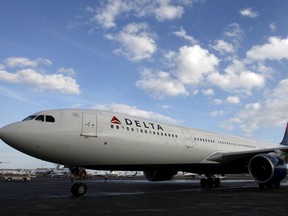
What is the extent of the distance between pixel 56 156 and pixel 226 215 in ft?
23.8

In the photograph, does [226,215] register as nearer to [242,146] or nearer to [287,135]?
[242,146]

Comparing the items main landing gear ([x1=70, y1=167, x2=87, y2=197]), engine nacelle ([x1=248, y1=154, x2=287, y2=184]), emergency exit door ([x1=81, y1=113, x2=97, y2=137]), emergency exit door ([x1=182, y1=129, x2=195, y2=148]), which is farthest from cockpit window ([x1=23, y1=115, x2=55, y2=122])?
engine nacelle ([x1=248, y1=154, x2=287, y2=184])

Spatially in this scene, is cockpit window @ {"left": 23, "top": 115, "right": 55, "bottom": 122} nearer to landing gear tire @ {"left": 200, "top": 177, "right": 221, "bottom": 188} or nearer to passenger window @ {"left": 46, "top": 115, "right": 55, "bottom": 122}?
passenger window @ {"left": 46, "top": 115, "right": 55, "bottom": 122}

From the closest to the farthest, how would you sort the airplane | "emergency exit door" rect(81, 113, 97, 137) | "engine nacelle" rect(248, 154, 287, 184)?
1. the airplane
2. "emergency exit door" rect(81, 113, 97, 137)
3. "engine nacelle" rect(248, 154, 287, 184)

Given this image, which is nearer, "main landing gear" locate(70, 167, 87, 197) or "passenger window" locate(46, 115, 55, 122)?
"passenger window" locate(46, 115, 55, 122)

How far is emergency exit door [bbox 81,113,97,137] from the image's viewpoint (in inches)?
531

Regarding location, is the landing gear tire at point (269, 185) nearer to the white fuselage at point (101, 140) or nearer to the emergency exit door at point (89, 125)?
the white fuselage at point (101, 140)

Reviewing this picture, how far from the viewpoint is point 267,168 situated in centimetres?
1773

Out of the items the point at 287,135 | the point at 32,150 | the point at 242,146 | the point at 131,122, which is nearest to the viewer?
the point at 32,150

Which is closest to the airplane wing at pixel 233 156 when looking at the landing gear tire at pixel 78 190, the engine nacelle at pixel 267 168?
the engine nacelle at pixel 267 168

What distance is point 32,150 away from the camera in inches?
483

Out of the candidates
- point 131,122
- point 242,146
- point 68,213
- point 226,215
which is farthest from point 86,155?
point 242,146

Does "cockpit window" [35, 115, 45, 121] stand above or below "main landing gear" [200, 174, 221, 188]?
above

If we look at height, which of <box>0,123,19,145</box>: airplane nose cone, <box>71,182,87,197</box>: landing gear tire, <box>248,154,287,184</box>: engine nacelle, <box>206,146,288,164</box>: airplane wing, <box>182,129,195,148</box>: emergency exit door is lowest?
<box>71,182,87,197</box>: landing gear tire
